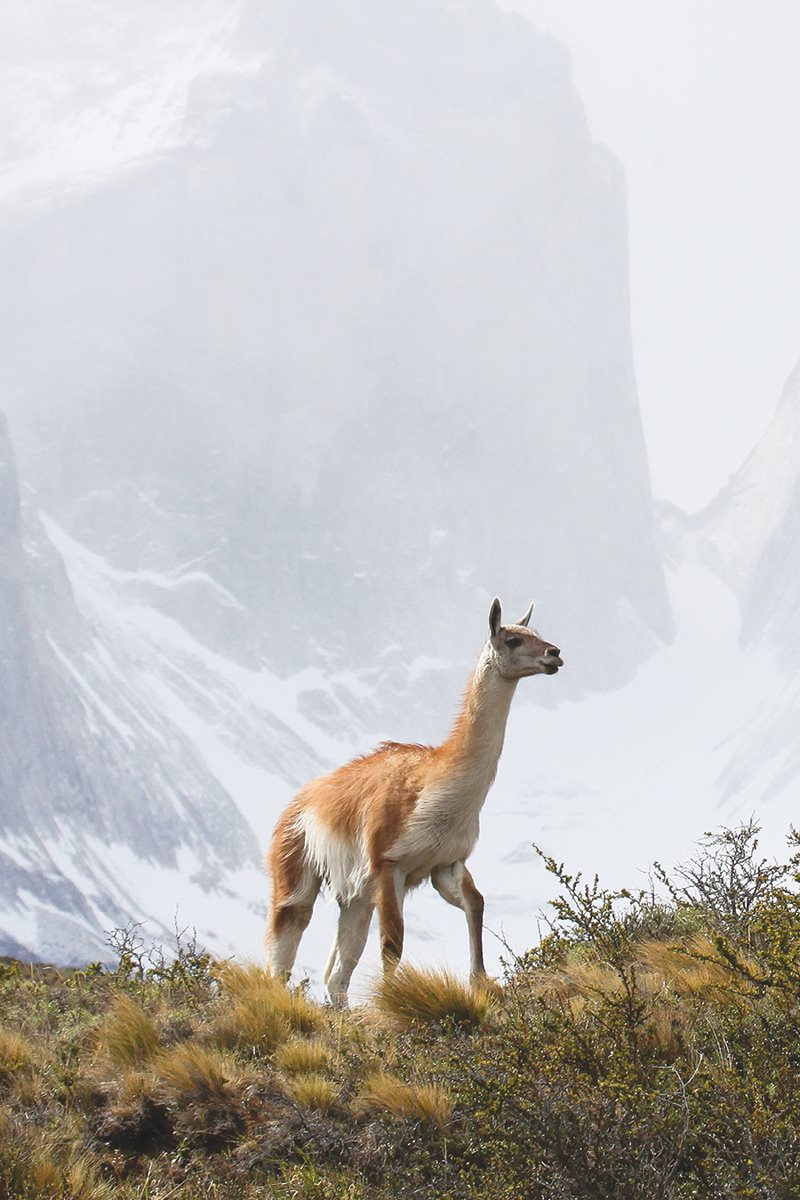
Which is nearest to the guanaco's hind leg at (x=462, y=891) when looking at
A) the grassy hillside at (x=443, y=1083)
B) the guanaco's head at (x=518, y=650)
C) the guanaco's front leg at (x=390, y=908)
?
the guanaco's front leg at (x=390, y=908)

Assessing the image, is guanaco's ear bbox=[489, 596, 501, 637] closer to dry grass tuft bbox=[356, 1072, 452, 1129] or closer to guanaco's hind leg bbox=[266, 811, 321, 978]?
guanaco's hind leg bbox=[266, 811, 321, 978]

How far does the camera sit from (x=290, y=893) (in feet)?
31.2

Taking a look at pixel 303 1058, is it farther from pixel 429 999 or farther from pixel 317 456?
pixel 317 456

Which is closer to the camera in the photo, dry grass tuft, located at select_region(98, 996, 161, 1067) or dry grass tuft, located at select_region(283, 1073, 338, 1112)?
dry grass tuft, located at select_region(283, 1073, 338, 1112)

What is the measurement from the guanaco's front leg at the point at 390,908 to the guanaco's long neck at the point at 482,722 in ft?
2.63

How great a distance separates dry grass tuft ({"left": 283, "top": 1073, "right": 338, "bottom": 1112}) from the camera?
6188 mm

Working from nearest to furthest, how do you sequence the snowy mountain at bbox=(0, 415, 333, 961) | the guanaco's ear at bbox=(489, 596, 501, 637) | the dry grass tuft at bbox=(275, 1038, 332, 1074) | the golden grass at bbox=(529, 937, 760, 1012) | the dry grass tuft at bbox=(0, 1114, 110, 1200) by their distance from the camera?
the dry grass tuft at bbox=(0, 1114, 110, 1200) < the dry grass tuft at bbox=(275, 1038, 332, 1074) < the golden grass at bbox=(529, 937, 760, 1012) < the guanaco's ear at bbox=(489, 596, 501, 637) < the snowy mountain at bbox=(0, 415, 333, 961)

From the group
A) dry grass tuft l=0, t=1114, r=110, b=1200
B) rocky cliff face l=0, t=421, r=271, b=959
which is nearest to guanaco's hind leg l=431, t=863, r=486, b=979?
dry grass tuft l=0, t=1114, r=110, b=1200

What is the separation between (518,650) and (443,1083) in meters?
3.39

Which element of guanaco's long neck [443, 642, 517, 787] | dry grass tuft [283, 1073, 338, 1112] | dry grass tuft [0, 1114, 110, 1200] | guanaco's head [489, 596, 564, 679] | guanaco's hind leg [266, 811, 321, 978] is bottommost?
dry grass tuft [0, 1114, 110, 1200]

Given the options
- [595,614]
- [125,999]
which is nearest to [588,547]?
[595,614]

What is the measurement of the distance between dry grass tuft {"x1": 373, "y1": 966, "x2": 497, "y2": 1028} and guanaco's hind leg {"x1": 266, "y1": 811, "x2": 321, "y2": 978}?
2139mm

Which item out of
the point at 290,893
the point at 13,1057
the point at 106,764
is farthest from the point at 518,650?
the point at 106,764

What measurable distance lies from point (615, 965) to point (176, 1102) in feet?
7.31
